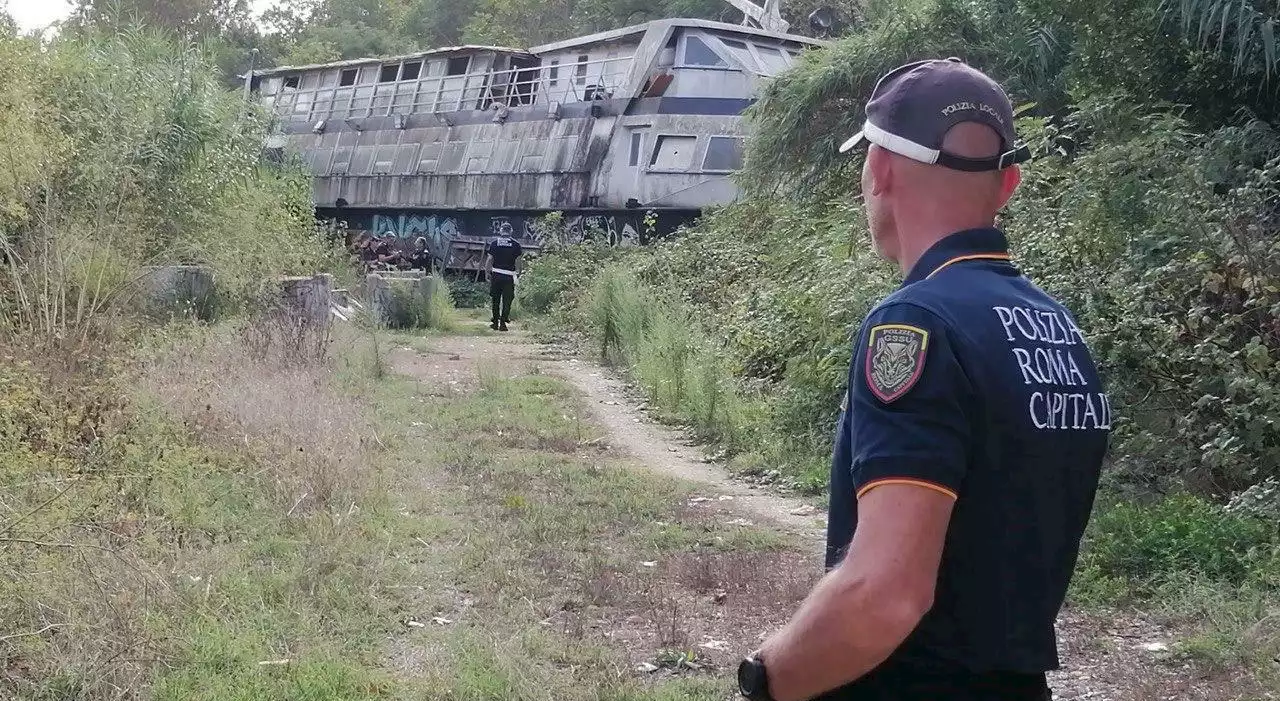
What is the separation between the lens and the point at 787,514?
7.84 meters

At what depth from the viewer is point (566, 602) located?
5.69 m

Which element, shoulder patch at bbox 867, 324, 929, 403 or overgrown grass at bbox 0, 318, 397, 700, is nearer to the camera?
shoulder patch at bbox 867, 324, 929, 403

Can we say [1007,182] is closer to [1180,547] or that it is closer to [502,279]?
[1180,547]

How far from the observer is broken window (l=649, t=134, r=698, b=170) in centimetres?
2269

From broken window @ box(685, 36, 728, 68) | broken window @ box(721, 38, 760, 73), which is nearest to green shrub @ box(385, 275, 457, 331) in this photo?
broken window @ box(685, 36, 728, 68)

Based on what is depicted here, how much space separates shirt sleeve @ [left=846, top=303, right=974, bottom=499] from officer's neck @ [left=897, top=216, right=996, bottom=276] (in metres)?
0.17

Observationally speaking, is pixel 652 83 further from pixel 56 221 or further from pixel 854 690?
pixel 854 690

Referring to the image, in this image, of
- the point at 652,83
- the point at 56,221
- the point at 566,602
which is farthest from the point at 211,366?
the point at 652,83

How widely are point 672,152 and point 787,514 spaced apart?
15.6 meters

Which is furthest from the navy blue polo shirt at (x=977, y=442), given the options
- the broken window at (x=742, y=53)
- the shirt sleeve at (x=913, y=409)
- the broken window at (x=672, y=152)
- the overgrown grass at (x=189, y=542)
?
the broken window at (x=742, y=53)

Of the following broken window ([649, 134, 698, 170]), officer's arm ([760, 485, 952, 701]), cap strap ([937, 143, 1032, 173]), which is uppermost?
broken window ([649, 134, 698, 170])

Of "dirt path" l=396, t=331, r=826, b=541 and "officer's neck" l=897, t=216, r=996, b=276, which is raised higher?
"officer's neck" l=897, t=216, r=996, b=276

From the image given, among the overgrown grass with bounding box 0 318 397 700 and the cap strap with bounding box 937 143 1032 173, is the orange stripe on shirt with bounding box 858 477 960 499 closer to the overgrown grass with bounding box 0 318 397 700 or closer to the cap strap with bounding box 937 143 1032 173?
the cap strap with bounding box 937 143 1032 173

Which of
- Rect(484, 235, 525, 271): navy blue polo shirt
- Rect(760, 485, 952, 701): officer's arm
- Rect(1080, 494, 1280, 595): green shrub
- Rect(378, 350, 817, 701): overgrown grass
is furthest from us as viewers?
Rect(484, 235, 525, 271): navy blue polo shirt
